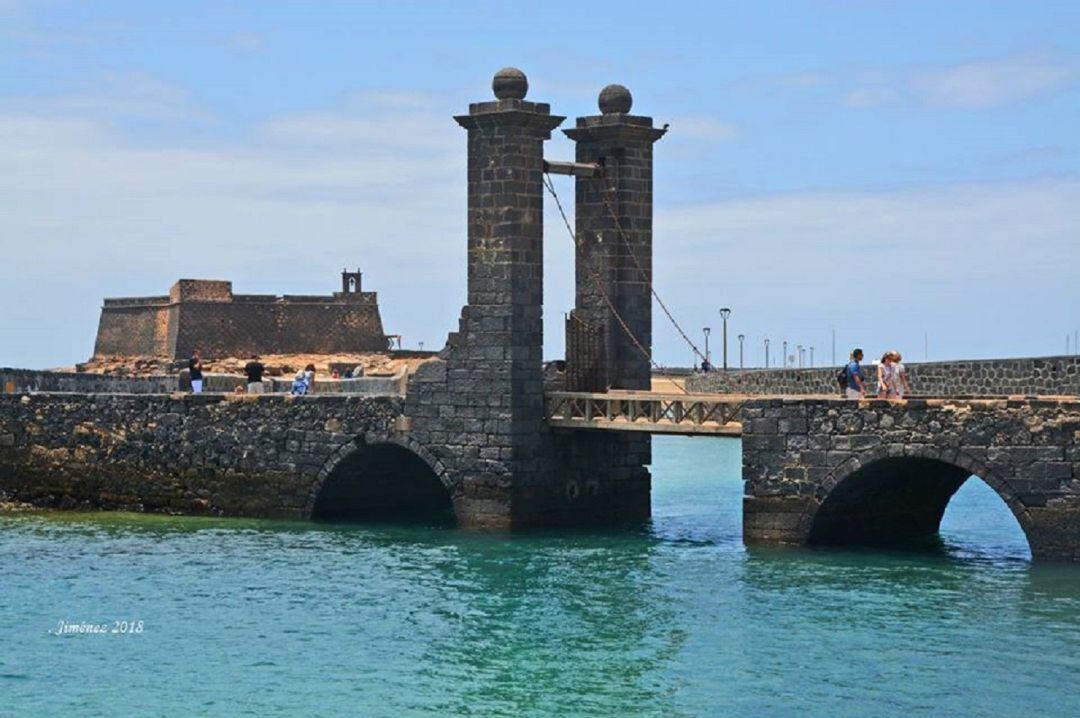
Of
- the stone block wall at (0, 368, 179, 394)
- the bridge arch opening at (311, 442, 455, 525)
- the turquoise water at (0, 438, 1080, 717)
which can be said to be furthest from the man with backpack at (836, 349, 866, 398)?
the stone block wall at (0, 368, 179, 394)

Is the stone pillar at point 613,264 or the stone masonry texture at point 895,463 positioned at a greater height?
the stone pillar at point 613,264

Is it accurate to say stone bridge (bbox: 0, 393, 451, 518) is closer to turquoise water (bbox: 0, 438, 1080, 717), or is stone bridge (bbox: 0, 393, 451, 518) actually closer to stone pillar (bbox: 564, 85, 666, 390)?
turquoise water (bbox: 0, 438, 1080, 717)

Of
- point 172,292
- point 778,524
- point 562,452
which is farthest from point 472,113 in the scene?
point 172,292

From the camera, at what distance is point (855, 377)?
1206 inches

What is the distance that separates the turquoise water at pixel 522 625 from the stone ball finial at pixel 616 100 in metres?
8.02

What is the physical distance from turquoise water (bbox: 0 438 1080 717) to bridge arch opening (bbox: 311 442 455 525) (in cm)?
154

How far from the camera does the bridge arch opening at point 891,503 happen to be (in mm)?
29250

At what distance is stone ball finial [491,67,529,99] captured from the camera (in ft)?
109

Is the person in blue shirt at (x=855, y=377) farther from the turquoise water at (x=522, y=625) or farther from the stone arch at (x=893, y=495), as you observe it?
the turquoise water at (x=522, y=625)

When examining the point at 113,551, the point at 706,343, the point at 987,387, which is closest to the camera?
the point at 113,551

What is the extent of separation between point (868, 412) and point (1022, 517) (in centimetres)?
282

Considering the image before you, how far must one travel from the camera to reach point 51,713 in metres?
20.3

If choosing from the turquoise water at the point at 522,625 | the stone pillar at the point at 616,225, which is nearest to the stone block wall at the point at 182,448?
the turquoise water at the point at 522,625

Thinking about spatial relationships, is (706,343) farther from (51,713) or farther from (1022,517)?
(51,713)
